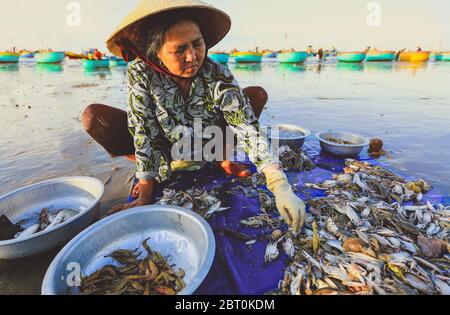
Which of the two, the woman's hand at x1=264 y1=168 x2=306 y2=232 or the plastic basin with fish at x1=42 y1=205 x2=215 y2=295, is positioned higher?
the woman's hand at x1=264 y1=168 x2=306 y2=232

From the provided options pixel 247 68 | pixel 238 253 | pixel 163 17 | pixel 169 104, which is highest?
pixel 247 68

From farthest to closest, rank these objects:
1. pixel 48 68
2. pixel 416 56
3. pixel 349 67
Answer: pixel 416 56 → pixel 349 67 → pixel 48 68

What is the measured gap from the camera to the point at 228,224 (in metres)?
2.33

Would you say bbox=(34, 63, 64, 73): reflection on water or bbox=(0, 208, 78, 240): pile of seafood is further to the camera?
bbox=(34, 63, 64, 73): reflection on water

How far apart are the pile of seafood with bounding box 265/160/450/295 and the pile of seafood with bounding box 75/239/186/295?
2.41ft

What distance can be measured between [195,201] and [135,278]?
1.01 m

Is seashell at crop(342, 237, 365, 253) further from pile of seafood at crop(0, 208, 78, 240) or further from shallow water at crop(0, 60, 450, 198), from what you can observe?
pile of seafood at crop(0, 208, 78, 240)

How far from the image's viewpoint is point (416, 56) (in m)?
36.2

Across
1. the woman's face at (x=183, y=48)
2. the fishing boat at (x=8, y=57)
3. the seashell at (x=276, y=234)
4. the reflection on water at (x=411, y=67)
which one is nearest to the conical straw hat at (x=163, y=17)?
the woman's face at (x=183, y=48)

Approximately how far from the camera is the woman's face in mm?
1928

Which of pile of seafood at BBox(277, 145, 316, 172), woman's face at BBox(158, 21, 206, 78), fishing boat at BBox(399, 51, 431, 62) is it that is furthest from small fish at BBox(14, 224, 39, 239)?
fishing boat at BBox(399, 51, 431, 62)

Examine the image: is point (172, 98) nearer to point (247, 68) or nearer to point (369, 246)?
point (369, 246)

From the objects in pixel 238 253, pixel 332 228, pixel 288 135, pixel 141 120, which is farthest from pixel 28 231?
pixel 288 135

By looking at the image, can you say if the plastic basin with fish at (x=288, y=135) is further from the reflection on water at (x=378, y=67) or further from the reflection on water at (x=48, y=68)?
the reflection on water at (x=48, y=68)
